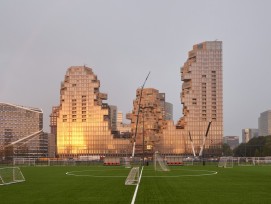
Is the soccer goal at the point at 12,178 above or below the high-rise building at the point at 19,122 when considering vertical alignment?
below

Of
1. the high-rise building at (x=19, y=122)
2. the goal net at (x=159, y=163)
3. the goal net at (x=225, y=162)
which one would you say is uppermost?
the high-rise building at (x=19, y=122)

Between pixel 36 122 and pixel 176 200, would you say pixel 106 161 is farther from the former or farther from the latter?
pixel 176 200

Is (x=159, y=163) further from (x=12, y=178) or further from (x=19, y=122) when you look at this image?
(x=12, y=178)

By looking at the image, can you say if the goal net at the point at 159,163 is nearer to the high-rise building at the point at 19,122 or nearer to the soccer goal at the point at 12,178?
the high-rise building at the point at 19,122

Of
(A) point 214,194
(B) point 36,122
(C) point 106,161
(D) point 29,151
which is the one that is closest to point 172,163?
(C) point 106,161

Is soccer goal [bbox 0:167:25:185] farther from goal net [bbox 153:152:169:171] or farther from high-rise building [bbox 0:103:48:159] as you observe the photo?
goal net [bbox 153:152:169:171]

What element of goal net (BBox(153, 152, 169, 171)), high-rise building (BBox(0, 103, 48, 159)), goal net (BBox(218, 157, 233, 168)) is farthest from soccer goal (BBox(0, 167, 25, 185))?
goal net (BBox(218, 157, 233, 168))

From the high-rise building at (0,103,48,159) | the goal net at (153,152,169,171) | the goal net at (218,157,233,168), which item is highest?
the high-rise building at (0,103,48,159)

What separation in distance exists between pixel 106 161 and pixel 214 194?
215ft

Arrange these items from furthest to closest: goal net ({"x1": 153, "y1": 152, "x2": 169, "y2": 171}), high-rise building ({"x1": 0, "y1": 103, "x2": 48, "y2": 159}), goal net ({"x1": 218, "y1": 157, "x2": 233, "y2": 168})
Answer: goal net ({"x1": 218, "y1": 157, "x2": 233, "y2": 168}) < high-rise building ({"x1": 0, "y1": 103, "x2": 48, "y2": 159}) < goal net ({"x1": 153, "y1": 152, "x2": 169, "y2": 171})

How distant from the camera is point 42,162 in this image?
103 metres

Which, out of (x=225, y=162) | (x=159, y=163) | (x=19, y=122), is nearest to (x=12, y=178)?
(x=19, y=122)

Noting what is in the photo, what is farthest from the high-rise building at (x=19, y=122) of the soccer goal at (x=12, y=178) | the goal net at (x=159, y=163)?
the goal net at (x=159, y=163)

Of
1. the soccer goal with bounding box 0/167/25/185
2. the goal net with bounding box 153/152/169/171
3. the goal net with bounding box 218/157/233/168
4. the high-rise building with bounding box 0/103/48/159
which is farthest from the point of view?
the goal net with bounding box 218/157/233/168
